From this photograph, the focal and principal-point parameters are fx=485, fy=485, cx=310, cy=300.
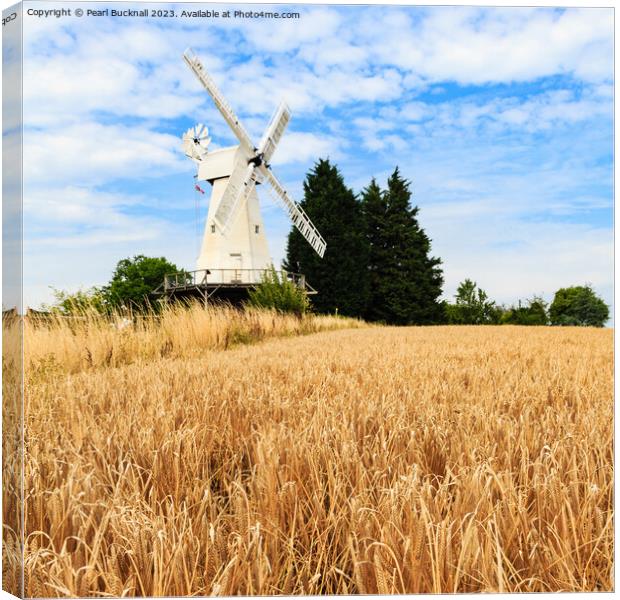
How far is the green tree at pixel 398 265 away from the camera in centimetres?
1891

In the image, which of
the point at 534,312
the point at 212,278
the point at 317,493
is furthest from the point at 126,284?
the point at 212,278

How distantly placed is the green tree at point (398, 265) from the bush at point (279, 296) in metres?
5.83

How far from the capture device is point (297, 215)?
19.6m

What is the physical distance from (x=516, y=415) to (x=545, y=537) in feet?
3.51

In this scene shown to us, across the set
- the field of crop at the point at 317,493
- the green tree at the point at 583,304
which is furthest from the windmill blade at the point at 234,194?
the green tree at the point at 583,304

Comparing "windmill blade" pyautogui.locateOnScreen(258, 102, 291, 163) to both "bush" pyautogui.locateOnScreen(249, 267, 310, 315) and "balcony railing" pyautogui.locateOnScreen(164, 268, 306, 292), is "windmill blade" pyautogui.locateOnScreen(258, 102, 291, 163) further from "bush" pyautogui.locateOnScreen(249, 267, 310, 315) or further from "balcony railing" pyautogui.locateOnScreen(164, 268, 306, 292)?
"bush" pyautogui.locateOnScreen(249, 267, 310, 315)

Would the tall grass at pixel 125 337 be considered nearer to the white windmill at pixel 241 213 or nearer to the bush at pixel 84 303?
the bush at pixel 84 303

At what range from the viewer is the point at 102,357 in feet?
14.2

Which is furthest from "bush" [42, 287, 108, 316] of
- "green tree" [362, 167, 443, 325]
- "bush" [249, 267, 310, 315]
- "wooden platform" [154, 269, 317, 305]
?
"green tree" [362, 167, 443, 325]

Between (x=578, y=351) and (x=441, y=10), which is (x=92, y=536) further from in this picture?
(x=578, y=351)

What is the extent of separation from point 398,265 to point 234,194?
288 inches

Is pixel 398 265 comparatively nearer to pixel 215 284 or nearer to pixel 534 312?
pixel 215 284

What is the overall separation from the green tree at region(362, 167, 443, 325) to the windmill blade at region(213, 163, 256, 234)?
5532 mm

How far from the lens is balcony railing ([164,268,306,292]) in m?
17.8
